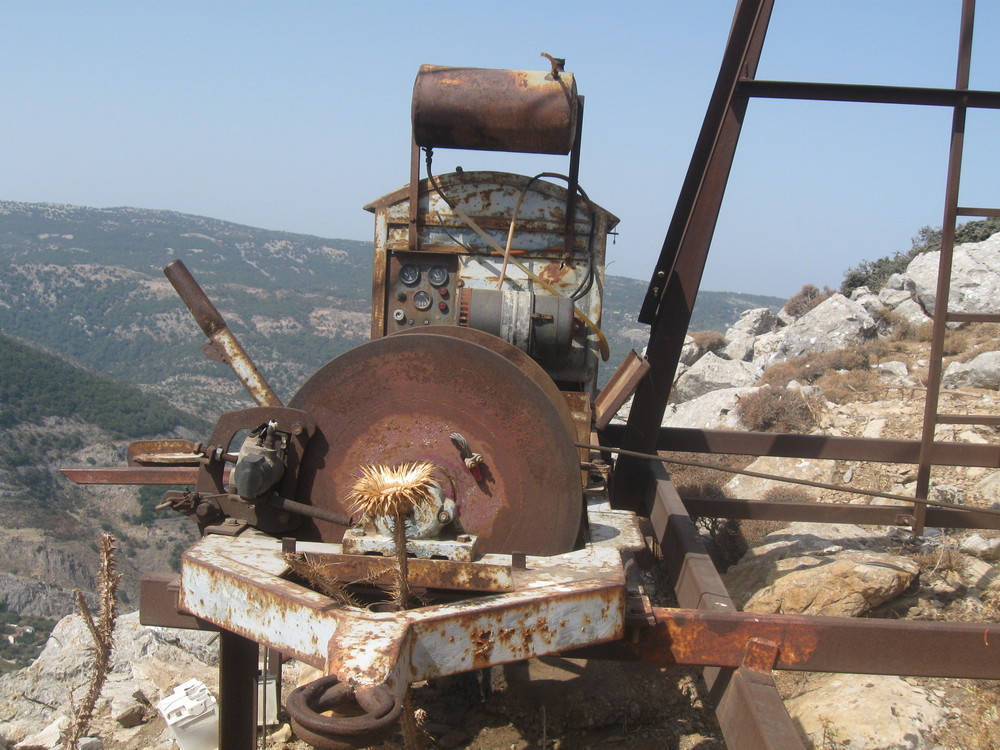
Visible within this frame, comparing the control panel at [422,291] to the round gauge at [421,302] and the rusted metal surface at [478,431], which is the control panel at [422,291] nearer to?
the round gauge at [421,302]

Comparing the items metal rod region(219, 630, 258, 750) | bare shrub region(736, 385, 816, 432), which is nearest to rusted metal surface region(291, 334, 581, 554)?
metal rod region(219, 630, 258, 750)

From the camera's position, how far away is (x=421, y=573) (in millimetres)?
2684

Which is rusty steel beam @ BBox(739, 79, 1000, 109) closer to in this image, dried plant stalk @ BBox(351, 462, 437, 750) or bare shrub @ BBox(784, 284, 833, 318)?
dried plant stalk @ BBox(351, 462, 437, 750)

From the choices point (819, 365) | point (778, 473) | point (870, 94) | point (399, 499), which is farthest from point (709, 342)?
point (399, 499)

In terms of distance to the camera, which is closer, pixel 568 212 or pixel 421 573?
pixel 421 573

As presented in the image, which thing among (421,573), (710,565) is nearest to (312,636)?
(421,573)

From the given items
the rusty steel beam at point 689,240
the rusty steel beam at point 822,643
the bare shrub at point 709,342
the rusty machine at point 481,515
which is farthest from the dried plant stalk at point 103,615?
the bare shrub at point 709,342

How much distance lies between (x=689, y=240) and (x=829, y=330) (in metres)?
12.7

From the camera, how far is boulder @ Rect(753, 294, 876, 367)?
15938 mm

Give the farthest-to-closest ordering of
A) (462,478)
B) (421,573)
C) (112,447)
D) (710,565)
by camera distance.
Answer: (112,447) < (710,565) < (462,478) < (421,573)

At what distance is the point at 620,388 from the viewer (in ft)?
15.0

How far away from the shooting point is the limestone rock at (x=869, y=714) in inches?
148

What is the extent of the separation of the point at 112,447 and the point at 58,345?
36519mm

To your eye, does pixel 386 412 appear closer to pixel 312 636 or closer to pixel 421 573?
pixel 421 573
